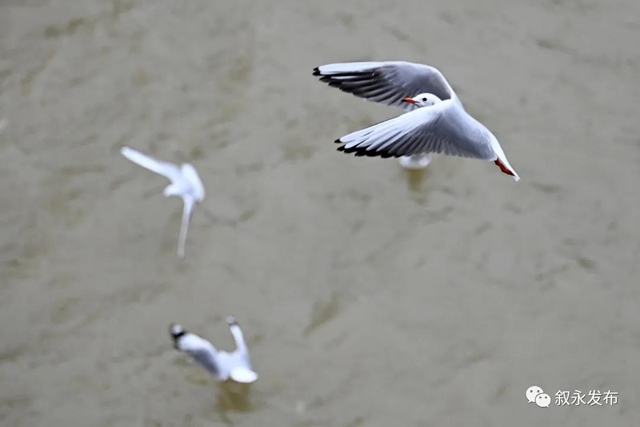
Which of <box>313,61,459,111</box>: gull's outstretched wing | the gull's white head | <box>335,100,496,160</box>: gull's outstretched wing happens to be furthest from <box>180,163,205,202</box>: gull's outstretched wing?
the gull's white head

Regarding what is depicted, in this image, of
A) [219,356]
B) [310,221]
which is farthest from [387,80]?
[219,356]

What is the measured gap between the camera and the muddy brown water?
9.50ft

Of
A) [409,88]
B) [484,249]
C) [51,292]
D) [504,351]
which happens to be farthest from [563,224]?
[51,292]

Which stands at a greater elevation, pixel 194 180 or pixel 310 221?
pixel 194 180

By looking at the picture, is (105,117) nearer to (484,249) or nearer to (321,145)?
(321,145)

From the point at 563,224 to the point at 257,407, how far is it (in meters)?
1.50

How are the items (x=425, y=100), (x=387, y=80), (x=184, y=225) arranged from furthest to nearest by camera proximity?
(x=184, y=225) → (x=387, y=80) → (x=425, y=100)

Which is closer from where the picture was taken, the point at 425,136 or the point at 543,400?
the point at 425,136

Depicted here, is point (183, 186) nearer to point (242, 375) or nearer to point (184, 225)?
point (184, 225)

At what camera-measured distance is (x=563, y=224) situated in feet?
10.8

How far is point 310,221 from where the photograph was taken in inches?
129

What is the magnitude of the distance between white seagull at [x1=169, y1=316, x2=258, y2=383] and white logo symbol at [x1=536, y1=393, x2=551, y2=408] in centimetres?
105

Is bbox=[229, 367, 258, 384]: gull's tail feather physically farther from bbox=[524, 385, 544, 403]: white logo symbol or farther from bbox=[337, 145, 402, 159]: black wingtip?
bbox=[524, 385, 544, 403]: white logo symbol

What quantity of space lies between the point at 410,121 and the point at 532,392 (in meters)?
1.15
